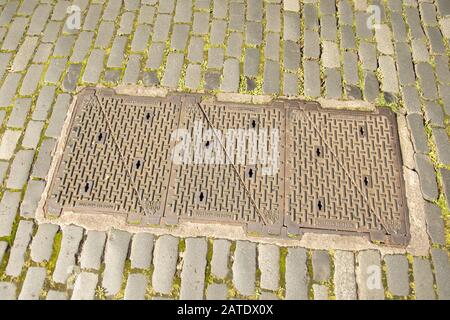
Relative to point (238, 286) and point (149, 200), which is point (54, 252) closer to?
point (149, 200)

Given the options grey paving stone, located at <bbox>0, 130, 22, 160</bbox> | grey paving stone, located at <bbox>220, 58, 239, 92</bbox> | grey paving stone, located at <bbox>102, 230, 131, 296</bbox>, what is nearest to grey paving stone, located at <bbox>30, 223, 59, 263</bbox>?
grey paving stone, located at <bbox>102, 230, 131, 296</bbox>

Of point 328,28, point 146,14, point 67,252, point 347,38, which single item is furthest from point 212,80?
point 67,252

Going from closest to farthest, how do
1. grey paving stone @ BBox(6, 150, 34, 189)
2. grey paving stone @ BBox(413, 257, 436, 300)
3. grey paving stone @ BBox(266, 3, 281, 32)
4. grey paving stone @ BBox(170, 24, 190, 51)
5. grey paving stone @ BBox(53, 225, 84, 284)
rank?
1. grey paving stone @ BBox(413, 257, 436, 300)
2. grey paving stone @ BBox(53, 225, 84, 284)
3. grey paving stone @ BBox(6, 150, 34, 189)
4. grey paving stone @ BBox(170, 24, 190, 51)
5. grey paving stone @ BBox(266, 3, 281, 32)

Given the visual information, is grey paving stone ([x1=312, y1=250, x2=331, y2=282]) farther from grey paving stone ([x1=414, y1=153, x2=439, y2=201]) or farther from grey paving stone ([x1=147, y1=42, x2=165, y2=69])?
grey paving stone ([x1=147, y1=42, x2=165, y2=69])

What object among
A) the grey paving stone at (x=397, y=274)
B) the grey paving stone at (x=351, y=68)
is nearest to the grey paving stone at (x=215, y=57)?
the grey paving stone at (x=351, y=68)

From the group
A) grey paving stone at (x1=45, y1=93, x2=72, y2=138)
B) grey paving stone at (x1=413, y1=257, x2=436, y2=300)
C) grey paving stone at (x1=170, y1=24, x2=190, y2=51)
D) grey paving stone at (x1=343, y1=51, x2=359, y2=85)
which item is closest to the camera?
grey paving stone at (x1=413, y1=257, x2=436, y2=300)

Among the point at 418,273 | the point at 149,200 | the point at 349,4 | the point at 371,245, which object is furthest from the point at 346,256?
the point at 349,4

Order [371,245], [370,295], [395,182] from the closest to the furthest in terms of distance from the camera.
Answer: [370,295] → [371,245] → [395,182]
